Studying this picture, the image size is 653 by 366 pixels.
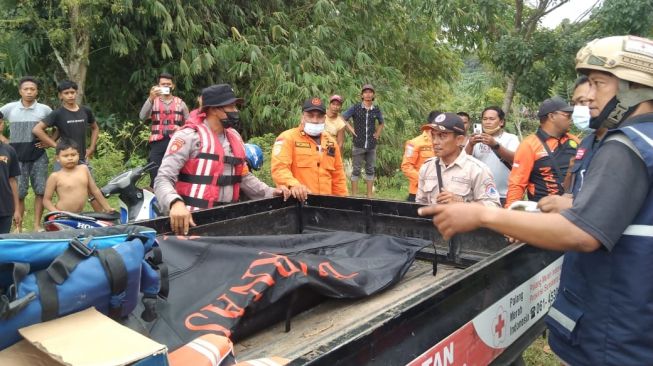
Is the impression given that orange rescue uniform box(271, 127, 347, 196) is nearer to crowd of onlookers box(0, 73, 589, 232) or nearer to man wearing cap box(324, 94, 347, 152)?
crowd of onlookers box(0, 73, 589, 232)

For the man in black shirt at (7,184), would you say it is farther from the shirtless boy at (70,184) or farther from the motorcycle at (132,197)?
the motorcycle at (132,197)

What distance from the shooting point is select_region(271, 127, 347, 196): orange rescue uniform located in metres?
5.01

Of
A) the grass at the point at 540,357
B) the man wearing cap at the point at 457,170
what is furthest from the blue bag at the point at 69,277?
the grass at the point at 540,357

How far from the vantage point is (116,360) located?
1.48 meters

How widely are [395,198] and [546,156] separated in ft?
19.0

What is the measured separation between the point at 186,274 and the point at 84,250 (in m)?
0.95

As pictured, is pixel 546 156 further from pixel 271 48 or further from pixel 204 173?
pixel 271 48

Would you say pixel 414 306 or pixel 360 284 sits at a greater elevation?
pixel 414 306

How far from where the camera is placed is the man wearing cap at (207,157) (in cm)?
371

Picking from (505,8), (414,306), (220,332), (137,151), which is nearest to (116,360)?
(220,332)

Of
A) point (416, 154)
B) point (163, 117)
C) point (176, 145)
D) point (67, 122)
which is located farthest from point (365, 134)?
point (176, 145)

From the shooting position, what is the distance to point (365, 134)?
384 inches

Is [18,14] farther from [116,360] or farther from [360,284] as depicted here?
[116,360]

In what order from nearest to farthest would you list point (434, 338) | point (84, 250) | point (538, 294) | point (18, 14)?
point (84, 250)
point (434, 338)
point (538, 294)
point (18, 14)
